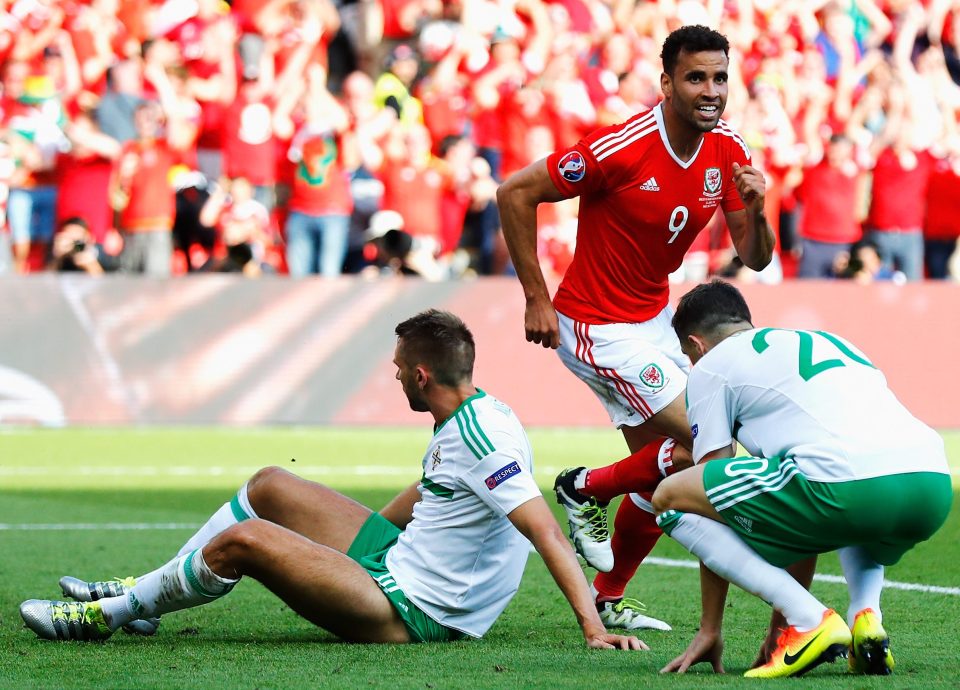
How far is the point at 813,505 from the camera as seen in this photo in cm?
466

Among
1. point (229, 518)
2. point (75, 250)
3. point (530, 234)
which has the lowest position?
point (229, 518)

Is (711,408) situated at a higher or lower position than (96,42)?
lower

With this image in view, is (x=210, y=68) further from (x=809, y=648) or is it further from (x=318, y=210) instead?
(x=809, y=648)

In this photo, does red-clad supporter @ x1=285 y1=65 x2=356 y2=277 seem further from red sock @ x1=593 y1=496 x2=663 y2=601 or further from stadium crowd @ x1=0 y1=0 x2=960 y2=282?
red sock @ x1=593 y1=496 x2=663 y2=601

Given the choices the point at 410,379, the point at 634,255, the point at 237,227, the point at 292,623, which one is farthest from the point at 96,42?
the point at 410,379

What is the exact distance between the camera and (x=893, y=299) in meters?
16.1

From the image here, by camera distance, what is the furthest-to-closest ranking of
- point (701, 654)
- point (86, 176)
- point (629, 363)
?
1. point (86, 176)
2. point (629, 363)
3. point (701, 654)

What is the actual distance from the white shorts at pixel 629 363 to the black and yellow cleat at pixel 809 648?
1.94m

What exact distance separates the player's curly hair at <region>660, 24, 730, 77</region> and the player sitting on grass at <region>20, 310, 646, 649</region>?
153cm

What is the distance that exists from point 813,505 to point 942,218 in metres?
13.5

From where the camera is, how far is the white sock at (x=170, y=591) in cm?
521

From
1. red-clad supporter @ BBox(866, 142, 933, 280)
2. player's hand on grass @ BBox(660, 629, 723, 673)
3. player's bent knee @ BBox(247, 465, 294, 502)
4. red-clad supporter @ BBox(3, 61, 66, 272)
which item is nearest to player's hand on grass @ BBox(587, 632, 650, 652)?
player's hand on grass @ BBox(660, 629, 723, 673)

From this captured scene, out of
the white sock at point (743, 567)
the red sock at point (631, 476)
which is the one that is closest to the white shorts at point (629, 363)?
the red sock at point (631, 476)

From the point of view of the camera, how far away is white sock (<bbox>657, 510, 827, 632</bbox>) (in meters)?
4.62
